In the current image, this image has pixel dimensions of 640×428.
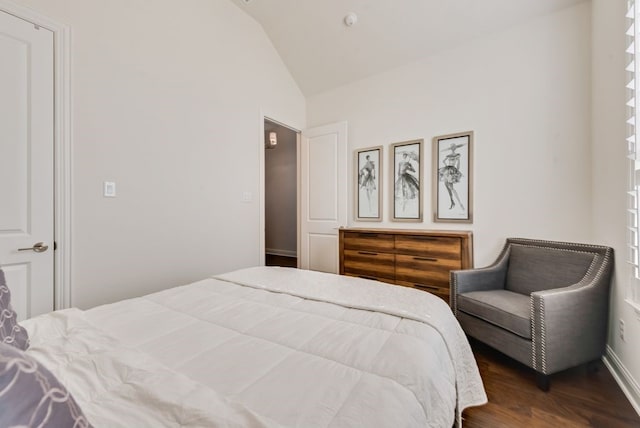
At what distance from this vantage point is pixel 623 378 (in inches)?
66.4

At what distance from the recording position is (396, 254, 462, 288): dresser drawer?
252 centimetres

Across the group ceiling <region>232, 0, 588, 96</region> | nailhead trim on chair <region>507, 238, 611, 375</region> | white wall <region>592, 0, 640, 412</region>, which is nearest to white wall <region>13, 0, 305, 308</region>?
ceiling <region>232, 0, 588, 96</region>

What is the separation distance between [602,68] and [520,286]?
176 centimetres

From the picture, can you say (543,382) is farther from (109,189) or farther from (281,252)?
(281,252)

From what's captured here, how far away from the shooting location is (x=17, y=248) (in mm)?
1597

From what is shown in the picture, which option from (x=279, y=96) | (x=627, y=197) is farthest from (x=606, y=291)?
(x=279, y=96)

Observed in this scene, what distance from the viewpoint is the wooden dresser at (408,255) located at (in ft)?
8.22

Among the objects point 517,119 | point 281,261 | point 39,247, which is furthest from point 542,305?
point 281,261

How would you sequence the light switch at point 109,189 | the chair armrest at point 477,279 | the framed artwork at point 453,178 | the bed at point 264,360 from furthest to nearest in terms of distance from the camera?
1. the framed artwork at point 453,178
2. the chair armrest at point 477,279
3. the light switch at point 109,189
4. the bed at point 264,360

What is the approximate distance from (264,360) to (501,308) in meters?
1.83

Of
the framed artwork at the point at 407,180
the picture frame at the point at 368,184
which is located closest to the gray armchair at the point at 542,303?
the framed artwork at the point at 407,180

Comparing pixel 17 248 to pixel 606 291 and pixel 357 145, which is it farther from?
pixel 606 291

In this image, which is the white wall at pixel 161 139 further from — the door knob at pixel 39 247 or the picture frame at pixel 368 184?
the picture frame at pixel 368 184

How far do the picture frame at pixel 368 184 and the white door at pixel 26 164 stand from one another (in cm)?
284
